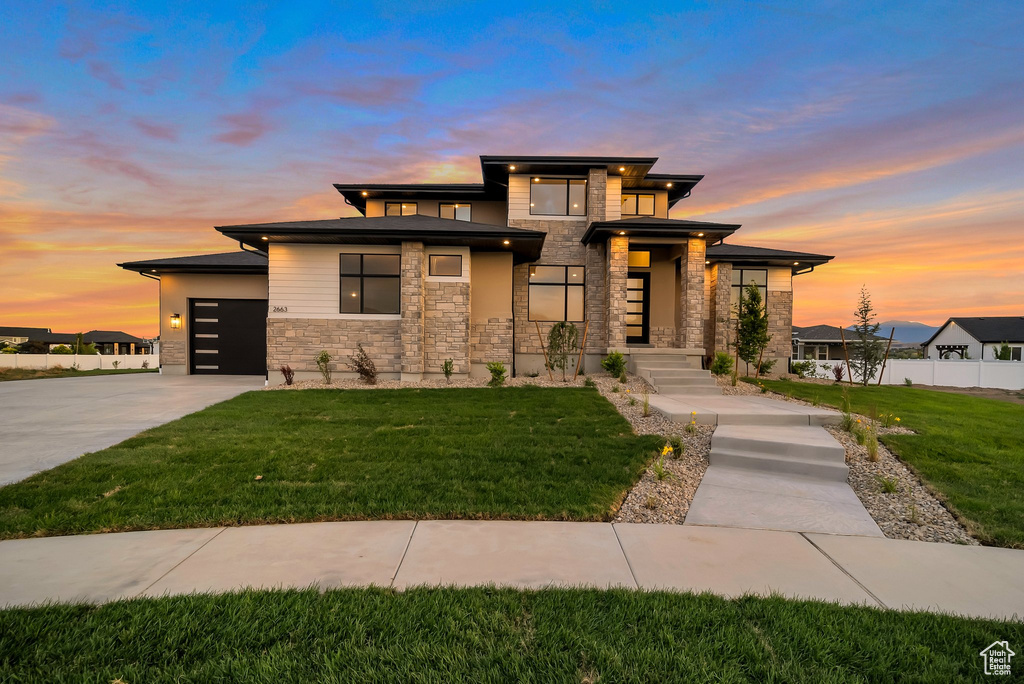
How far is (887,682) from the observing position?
1715mm

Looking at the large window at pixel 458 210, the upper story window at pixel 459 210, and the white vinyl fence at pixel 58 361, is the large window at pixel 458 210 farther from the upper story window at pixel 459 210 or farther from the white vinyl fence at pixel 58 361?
the white vinyl fence at pixel 58 361

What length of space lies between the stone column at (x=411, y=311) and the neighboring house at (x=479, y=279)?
0.04 meters

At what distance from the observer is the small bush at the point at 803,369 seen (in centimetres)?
1434

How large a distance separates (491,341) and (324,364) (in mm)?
4964

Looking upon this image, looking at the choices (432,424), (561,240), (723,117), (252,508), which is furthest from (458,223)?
(252,508)

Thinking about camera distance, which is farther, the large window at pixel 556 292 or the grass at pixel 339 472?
the large window at pixel 556 292

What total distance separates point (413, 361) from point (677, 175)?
38.3 feet

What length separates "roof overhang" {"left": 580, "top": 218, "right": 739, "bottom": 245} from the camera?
11664 mm

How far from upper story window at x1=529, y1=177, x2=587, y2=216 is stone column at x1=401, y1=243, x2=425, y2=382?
16.3ft

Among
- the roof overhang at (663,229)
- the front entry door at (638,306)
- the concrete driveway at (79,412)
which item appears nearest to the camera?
the concrete driveway at (79,412)

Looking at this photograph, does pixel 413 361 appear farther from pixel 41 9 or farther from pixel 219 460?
pixel 41 9

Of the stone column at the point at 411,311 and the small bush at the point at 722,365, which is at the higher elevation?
the stone column at the point at 411,311

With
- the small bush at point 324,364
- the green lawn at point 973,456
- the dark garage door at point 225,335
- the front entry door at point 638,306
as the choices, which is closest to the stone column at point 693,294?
the front entry door at point 638,306

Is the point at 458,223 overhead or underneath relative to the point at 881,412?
overhead
